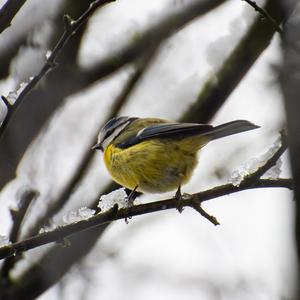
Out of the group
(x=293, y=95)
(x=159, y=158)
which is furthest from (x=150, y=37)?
(x=293, y=95)

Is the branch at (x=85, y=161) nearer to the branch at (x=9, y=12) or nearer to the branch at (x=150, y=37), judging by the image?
the branch at (x=150, y=37)

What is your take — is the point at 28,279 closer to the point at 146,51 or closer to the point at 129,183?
the point at 129,183

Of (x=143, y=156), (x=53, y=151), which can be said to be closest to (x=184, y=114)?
(x=143, y=156)

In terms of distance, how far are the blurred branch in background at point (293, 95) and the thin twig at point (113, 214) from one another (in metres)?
0.95

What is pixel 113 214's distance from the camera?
2.42 metres

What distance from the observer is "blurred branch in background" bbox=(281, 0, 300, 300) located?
105cm

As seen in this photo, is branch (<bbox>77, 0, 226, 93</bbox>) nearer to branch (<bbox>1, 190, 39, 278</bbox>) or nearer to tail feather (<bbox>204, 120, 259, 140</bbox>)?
tail feather (<bbox>204, 120, 259, 140</bbox>)

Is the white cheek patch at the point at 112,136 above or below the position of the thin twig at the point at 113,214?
below

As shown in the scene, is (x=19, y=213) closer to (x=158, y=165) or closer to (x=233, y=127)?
(x=233, y=127)

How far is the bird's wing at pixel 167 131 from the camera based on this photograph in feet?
11.8

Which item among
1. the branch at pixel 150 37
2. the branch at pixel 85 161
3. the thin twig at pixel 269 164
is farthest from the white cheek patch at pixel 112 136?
the thin twig at pixel 269 164

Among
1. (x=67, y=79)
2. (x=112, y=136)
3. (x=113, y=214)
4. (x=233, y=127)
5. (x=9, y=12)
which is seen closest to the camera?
(x=9, y=12)

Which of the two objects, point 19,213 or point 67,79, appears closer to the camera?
point 19,213

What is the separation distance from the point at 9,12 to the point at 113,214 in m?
0.95
